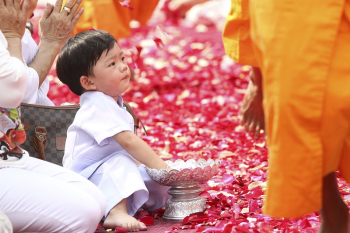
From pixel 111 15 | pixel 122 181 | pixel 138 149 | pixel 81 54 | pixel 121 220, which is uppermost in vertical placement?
pixel 81 54

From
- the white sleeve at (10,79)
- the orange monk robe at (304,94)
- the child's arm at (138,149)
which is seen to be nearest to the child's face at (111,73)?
the child's arm at (138,149)

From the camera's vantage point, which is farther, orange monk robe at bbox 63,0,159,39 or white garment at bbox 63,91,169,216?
orange monk robe at bbox 63,0,159,39

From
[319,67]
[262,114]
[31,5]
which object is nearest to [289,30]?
[319,67]

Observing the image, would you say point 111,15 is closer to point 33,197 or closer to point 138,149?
point 138,149

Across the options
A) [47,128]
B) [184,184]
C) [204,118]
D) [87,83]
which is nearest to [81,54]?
[87,83]

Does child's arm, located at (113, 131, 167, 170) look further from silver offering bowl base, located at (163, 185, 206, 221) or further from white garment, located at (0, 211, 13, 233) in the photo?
white garment, located at (0, 211, 13, 233)

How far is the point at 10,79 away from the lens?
225cm

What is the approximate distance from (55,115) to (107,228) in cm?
60

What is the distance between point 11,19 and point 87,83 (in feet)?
1.91

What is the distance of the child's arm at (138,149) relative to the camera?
2791mm

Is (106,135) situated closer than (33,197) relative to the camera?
No

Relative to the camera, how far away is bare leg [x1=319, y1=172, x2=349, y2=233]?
198 cm

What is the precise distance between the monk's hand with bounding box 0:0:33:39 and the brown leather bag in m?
0.60

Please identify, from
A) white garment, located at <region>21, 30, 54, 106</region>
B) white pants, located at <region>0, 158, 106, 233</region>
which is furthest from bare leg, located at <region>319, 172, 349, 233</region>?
white garment, located at <region>21, 30, 54, 106</region>
